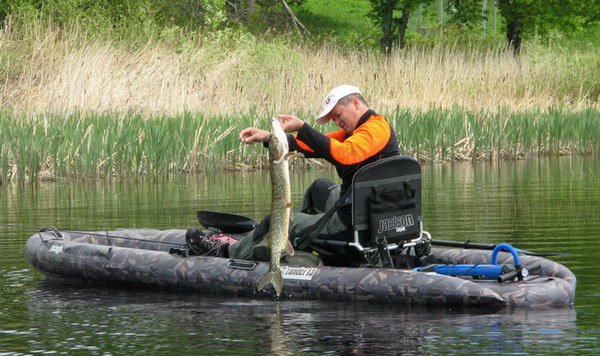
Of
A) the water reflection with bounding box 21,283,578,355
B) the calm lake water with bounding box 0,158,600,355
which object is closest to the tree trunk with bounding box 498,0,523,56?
the calm lake water with bounding box 0,158,600,355

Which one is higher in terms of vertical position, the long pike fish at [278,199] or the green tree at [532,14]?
the green tree at [532,14]

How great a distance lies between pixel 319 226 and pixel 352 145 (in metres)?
0.65

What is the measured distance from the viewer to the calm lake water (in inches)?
298

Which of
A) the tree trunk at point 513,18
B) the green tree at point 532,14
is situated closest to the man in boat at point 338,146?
the green tree at point 532,14

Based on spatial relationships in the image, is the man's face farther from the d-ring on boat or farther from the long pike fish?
the long pike fish

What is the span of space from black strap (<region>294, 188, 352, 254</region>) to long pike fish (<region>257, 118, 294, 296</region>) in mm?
856

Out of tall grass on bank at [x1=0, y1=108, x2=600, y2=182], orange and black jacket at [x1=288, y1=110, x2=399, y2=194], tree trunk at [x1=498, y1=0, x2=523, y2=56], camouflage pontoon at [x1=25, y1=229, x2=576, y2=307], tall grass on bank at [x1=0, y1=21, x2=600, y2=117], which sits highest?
tree trunk at [x1=498, y1=0, x2=523, y2=56]

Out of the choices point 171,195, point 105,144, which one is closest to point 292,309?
point 171,195

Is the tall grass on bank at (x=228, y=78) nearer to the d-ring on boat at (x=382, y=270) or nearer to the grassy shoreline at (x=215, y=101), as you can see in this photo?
the grassy shoreline at (x=215, y=101)

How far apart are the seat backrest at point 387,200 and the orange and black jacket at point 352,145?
15 cm

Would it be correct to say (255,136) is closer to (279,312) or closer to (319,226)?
(319,226)

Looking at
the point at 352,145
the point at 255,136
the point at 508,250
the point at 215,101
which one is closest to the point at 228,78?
the point at 215,101

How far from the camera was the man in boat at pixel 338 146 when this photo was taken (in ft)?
30.0

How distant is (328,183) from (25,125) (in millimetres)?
10401
